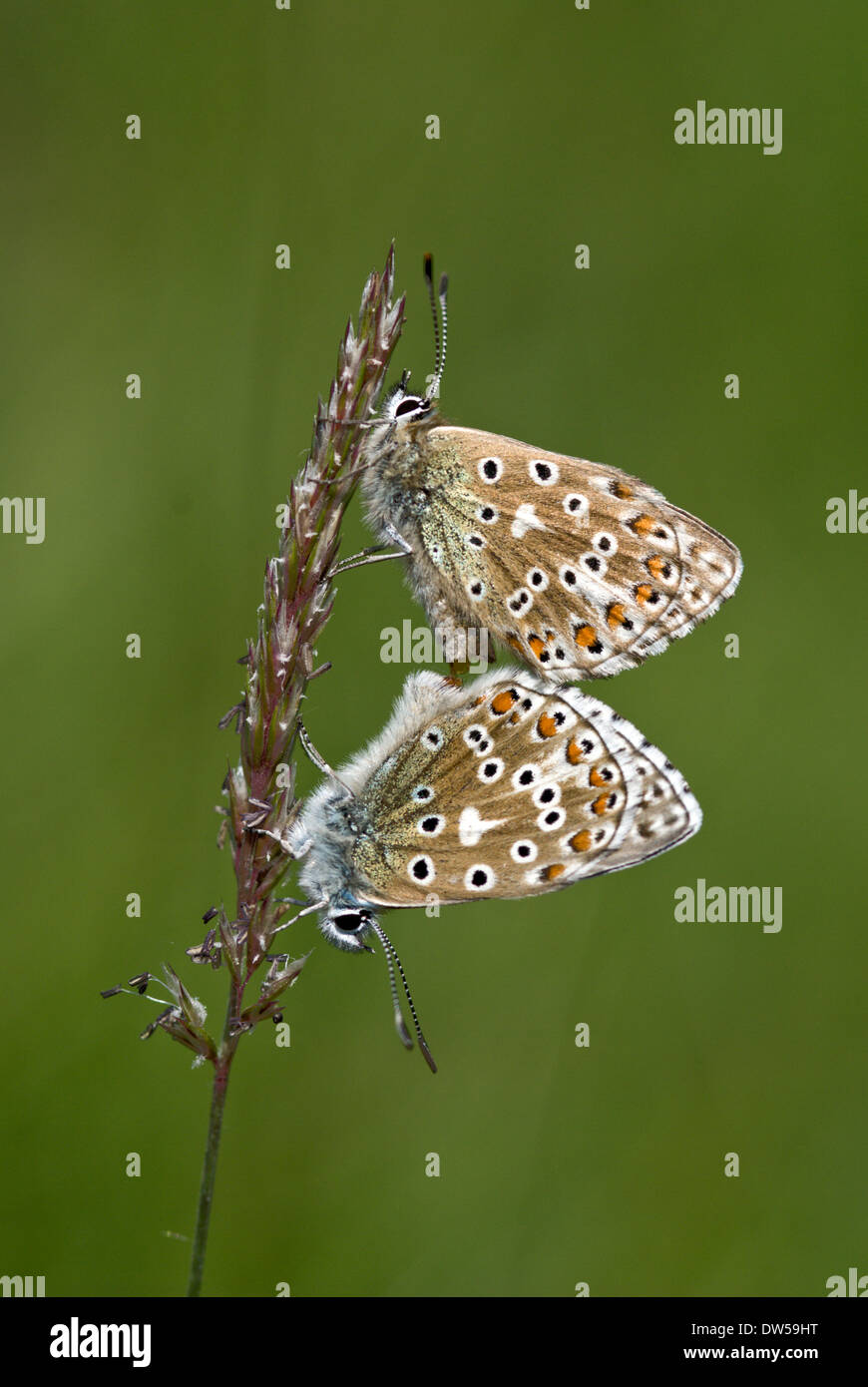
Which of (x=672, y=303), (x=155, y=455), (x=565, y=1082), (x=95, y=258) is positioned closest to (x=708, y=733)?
(x=565, y=1082)

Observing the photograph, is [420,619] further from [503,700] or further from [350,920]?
[350,920]

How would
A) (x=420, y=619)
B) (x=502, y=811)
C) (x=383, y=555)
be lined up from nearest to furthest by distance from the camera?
(x=502, y=811)
(x=383, y=555)
(x=420, y=619)

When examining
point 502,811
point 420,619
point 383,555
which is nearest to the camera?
point 502,811

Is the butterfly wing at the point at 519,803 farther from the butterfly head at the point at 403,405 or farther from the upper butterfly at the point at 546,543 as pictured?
the butterfly head at the point at 403,405

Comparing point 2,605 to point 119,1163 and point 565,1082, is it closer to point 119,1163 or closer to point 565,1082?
point 119,1163

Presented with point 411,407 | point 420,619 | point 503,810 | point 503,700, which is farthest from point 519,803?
point 420,619

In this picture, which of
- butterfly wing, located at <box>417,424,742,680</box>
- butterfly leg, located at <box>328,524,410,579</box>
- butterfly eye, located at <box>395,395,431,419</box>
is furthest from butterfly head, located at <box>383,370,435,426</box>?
butterfly leg, located at <box>328,524,410,579</box>

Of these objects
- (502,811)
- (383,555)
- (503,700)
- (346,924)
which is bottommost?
(346,924)

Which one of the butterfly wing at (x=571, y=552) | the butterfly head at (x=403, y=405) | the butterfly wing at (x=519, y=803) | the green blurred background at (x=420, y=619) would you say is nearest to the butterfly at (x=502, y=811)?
the butterfly wing at (x=519, y=803)

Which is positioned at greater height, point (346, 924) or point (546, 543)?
point (546, 543)
